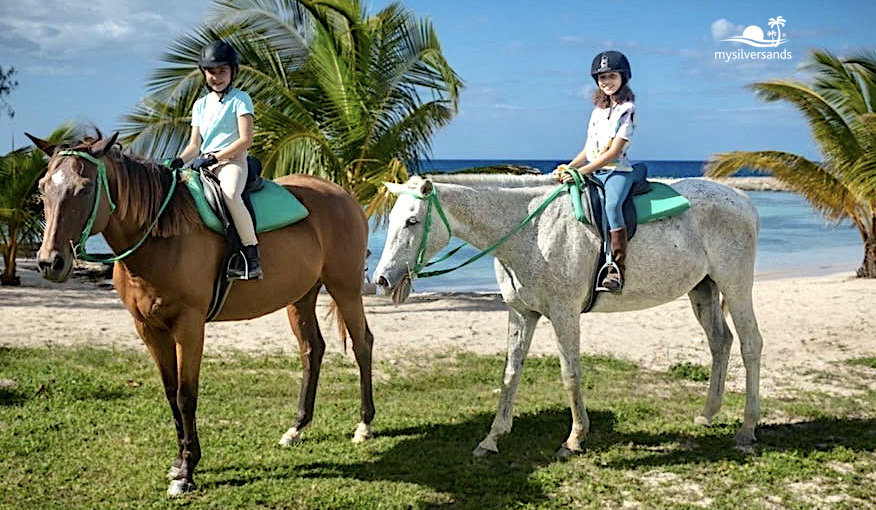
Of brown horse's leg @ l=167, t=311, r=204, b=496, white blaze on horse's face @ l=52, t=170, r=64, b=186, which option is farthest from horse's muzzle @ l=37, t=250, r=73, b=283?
brown horse's leg @ l=167, t=311, r=204, b=496

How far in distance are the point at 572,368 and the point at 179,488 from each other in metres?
2.40

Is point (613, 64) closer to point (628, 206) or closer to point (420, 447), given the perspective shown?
point (628, 206)

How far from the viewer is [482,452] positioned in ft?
17.3

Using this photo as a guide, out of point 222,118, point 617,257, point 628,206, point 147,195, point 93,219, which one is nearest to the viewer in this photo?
point 93,219

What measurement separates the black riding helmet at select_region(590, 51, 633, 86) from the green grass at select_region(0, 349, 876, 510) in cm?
236

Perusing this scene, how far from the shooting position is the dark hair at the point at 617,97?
5066mm

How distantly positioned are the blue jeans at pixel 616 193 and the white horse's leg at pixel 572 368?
0.60 m

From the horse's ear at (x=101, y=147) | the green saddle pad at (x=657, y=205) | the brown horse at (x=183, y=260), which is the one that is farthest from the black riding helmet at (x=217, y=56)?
the green saddle pad at (x=657, y=205)

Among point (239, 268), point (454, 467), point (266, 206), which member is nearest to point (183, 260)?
point (239, 268)

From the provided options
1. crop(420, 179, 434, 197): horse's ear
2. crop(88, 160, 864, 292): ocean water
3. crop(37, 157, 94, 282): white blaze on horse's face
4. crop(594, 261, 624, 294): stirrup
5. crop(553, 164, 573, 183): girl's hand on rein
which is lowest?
crop(88, 160, 864, 292): ocean water

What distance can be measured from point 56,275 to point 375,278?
1.57 m

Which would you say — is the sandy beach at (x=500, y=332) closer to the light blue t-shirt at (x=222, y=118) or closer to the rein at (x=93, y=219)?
the light blue t-shirt at (x=222, y=118)

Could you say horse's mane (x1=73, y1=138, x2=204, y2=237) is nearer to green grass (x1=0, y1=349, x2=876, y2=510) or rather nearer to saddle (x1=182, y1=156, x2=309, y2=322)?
saddle (x1=182, y1=156, x2=309, y2=322)

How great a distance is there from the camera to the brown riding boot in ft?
16.5
